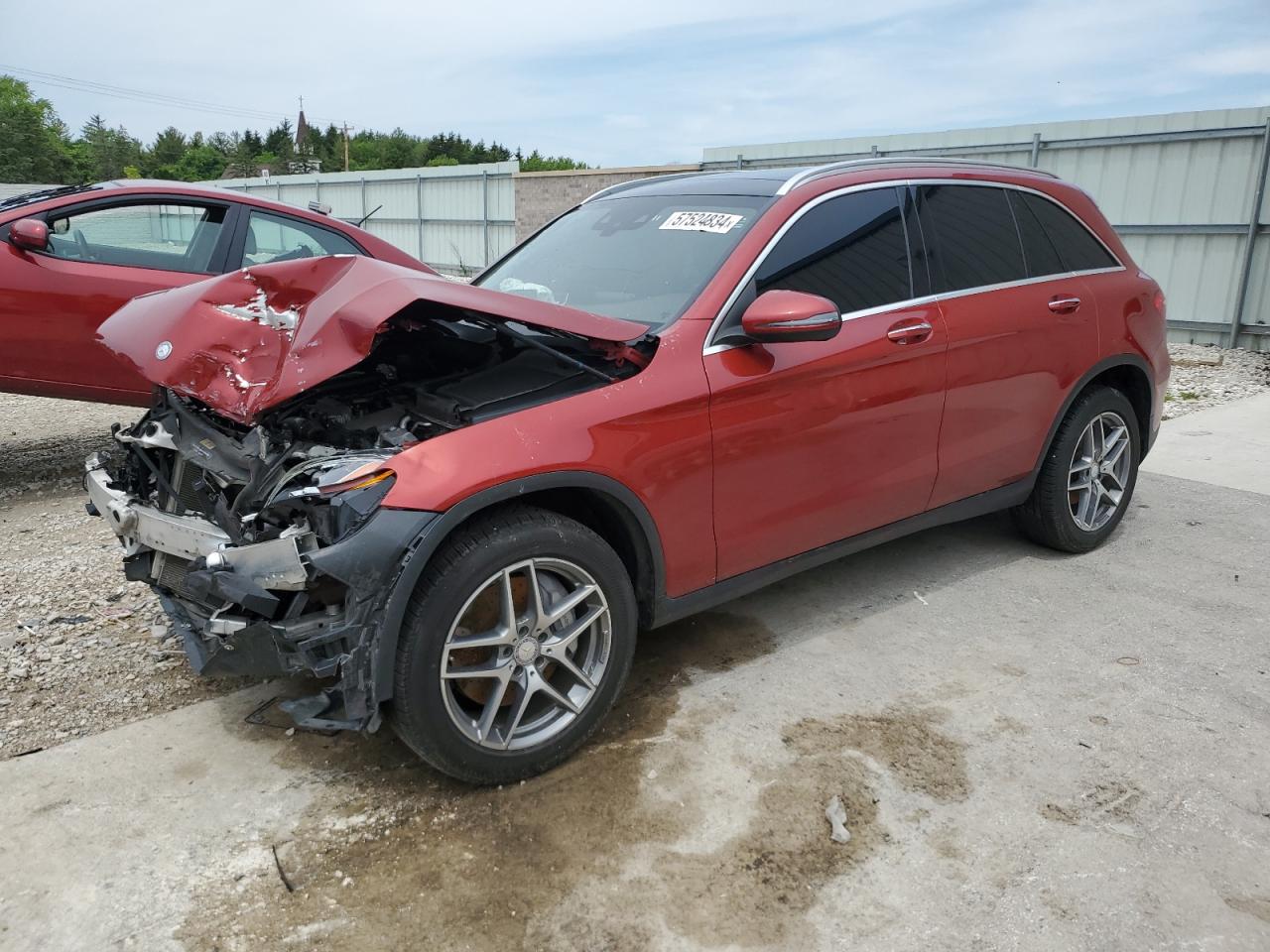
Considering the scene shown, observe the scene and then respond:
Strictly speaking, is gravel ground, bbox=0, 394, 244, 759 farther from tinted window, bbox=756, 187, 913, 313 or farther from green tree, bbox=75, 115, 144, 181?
green tree, bbox=75, 115, 144, 181

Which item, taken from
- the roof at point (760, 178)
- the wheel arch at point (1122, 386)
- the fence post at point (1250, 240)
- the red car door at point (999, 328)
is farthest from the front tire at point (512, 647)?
the fence post at point (1250, 240)

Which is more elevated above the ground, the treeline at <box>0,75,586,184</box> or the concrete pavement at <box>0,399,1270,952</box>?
the treeline at <box>0,75,586,184</box>

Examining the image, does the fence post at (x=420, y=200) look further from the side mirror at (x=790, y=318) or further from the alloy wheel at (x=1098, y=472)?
the side mirror at (x=790, y=318)

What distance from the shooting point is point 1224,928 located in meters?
2.30

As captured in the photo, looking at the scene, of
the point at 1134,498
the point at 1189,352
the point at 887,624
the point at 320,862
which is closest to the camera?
the point at 320,862

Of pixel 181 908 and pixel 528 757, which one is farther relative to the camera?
pixel 528 757

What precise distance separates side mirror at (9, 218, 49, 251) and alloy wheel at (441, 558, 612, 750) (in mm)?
4256

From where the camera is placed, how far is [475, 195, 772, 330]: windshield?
336 centimetres

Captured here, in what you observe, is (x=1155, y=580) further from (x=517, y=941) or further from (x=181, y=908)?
(x=181, y=908)

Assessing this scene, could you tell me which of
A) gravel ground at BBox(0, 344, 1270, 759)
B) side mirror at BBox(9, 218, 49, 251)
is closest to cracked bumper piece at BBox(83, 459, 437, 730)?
gravel ground at BBox(0, 344, 1270, 759)

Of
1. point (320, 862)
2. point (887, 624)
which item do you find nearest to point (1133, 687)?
point (887, 624)

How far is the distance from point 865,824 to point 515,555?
1.26 meters

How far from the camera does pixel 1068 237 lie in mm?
4484

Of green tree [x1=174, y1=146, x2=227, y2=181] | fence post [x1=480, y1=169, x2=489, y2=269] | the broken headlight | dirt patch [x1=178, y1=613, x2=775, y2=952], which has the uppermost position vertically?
green tree [x1=174, y1=146, x2=227, y2=181]
